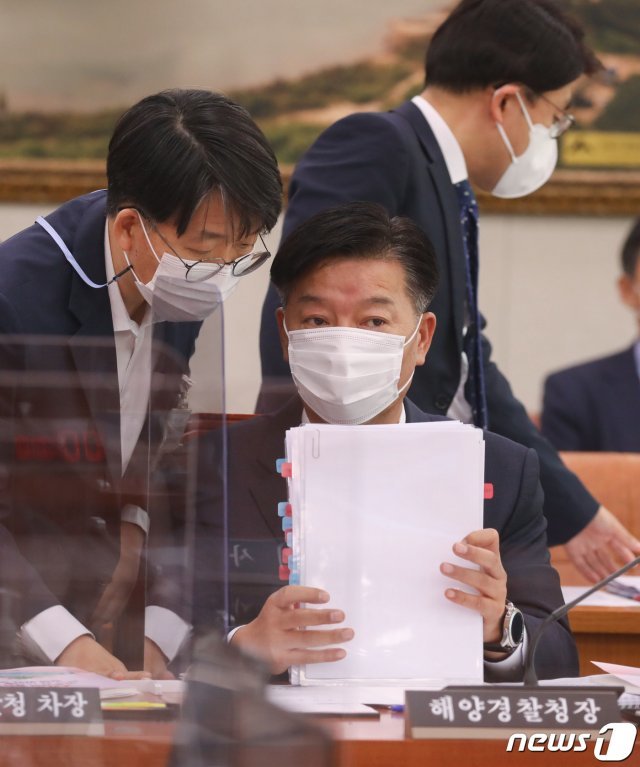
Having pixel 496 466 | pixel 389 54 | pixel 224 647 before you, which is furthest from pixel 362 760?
pixel 389 54

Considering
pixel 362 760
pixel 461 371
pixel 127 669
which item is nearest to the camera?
pixel 362 760

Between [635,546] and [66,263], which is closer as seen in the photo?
[66,263]

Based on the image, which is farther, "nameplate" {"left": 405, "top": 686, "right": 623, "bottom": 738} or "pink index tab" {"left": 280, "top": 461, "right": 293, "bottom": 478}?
"pink index tab" {"left": 280, "top": 461, "right": 293, "bottom": 478}

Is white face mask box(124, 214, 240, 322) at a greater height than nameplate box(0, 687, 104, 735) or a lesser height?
greater

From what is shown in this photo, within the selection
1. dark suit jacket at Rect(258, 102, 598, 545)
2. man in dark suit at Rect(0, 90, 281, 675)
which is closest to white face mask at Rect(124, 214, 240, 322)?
man in dark suit at Rect(0, 90, 281, 675)

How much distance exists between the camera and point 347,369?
164cm

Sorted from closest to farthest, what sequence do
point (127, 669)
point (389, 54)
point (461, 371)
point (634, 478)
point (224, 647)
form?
point (224, 647), point (127, 669), point (461, 371), point (634, 478), point (389, 54)

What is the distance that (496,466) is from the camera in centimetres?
167

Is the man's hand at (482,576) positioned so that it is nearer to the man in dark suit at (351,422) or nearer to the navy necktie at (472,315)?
the man in dark suit at (351,422)

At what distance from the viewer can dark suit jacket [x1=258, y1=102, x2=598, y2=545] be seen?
2.10 metres

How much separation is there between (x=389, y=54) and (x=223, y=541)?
Answer: 300 centimetres

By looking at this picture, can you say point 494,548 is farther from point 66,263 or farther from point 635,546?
point 635,546

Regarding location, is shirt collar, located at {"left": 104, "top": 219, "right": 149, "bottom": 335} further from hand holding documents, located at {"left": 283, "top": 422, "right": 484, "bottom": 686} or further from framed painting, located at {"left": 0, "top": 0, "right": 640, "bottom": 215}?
framed painting, located at {"left": 0, "top": 0, "right": 640, "bottom": 215}

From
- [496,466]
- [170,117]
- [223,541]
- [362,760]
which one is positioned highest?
[170,117]
